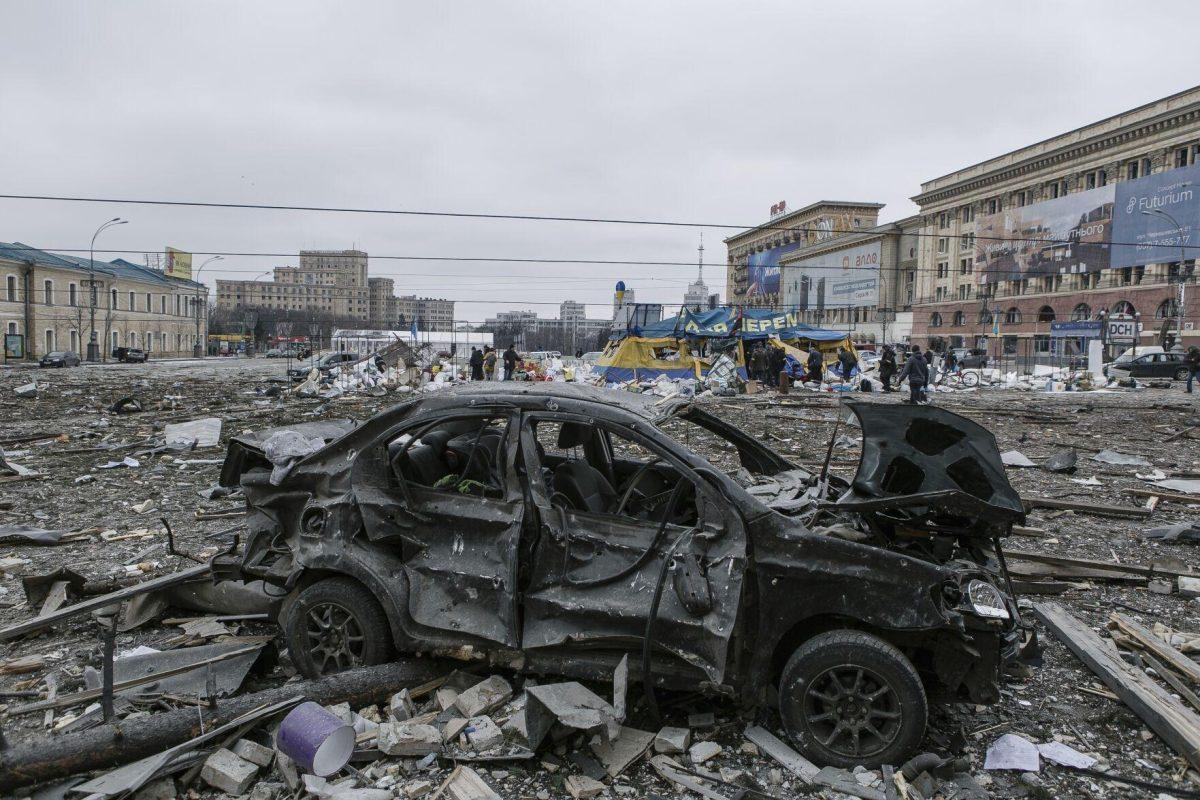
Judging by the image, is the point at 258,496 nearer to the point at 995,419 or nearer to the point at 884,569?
the point at 884,569

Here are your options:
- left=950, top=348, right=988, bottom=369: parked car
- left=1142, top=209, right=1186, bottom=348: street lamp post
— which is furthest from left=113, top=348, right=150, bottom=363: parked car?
left=1142, top=209, right=1186, bottom=348: street lamp post

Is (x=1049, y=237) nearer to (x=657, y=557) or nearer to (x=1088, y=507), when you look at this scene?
(x=1088, y=507)

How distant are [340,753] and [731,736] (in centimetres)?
182

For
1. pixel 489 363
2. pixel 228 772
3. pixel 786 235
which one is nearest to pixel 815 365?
pixel 489 363

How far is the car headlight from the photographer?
3271 millimetres

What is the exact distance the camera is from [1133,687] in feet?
13.0

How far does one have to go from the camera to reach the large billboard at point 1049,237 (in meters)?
52.7

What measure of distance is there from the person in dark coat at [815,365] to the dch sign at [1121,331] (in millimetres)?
23851

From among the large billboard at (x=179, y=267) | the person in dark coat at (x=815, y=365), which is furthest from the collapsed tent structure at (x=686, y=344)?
the large billboard at (x=179, y=267)

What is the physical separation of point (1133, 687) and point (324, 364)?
2931 cm

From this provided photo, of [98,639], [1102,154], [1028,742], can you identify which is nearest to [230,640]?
[98,639]

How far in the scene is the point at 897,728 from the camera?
3.28m

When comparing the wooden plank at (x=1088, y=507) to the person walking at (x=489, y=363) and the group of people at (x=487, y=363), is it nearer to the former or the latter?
→ the group of people at (x=487, y=363)

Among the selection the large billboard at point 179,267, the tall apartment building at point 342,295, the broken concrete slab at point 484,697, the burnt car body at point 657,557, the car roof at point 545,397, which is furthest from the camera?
the large billboard at point 179,267
